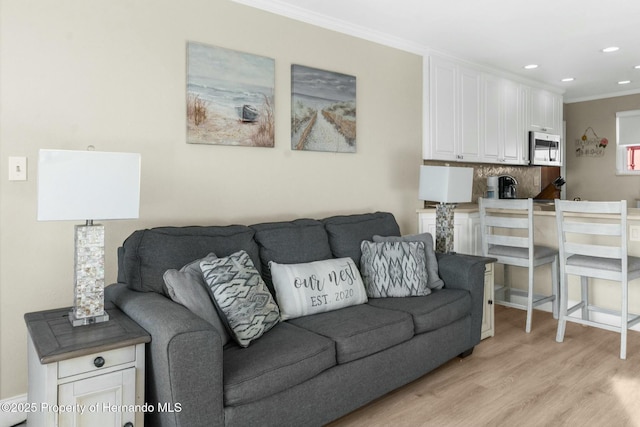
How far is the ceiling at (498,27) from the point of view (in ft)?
10.6

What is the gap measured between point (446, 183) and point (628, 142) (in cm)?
443

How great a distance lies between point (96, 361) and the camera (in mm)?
1635

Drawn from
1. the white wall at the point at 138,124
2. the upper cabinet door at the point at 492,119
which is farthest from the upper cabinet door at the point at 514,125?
the white wall at the point at 138,124

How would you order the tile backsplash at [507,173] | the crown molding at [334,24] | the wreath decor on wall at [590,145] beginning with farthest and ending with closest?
the wreath decor on wall at [590,145]
the tile backsplash at [507,173]
the crown molding at [334,24]

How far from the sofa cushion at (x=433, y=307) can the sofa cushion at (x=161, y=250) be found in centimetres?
95

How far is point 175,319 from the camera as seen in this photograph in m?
1.72

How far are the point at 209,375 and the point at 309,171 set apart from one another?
6.55 ft

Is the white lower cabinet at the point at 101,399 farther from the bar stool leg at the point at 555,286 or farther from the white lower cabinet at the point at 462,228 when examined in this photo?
the bar stool leg at the point at 555,286

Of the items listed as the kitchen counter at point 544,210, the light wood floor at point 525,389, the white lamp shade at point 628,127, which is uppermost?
the white lamp shade at point 628,127

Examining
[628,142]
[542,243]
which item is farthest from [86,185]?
[628,142]

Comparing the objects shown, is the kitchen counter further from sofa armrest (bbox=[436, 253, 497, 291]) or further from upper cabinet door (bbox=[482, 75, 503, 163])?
sofa armrest (bbox=[436, 253, 497, 291])

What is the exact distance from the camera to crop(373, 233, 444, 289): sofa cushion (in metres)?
3.08

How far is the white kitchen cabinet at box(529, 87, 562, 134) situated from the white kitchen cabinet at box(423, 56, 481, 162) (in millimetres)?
1256

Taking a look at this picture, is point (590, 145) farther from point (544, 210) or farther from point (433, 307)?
point (433, 307)
